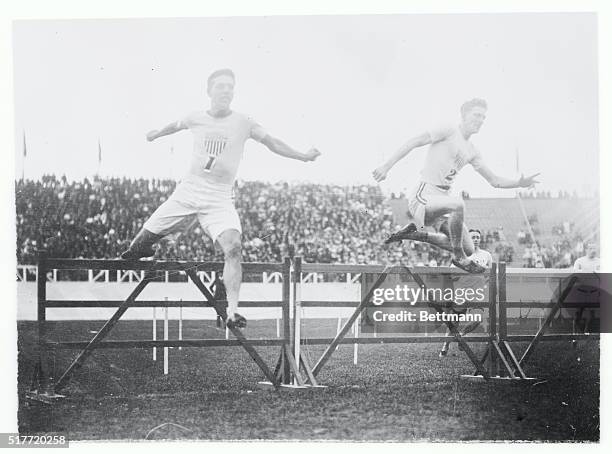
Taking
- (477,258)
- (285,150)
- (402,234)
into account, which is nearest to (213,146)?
(285,150)

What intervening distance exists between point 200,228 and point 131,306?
0.86m

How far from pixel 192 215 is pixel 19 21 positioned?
2.03 meters

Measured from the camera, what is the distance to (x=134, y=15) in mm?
7766

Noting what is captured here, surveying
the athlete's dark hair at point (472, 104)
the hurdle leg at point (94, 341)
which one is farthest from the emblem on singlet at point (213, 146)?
the athlete's dark hair at point (472, 104)

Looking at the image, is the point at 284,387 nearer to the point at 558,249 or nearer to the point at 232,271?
the point at 232,271

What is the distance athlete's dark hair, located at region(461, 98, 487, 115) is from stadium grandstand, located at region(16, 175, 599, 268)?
2.43 feet

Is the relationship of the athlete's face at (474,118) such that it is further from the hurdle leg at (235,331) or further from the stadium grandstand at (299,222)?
the hurdle leg at (235,331)

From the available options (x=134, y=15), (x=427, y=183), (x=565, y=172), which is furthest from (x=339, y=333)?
(x=134, y=15)

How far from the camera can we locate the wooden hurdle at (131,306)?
24.3 feet

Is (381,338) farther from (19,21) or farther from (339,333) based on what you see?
(19,21)

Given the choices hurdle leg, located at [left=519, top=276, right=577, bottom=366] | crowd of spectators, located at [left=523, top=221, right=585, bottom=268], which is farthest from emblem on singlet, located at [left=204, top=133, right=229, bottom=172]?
hurdle leg, located at [left=519, top=276, right=577, bottom=366]

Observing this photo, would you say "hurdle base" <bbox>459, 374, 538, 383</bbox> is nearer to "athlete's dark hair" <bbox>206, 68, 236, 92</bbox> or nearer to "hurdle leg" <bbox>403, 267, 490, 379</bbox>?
"hurdle leg" <bbox>403, 267, 490, 379</bbox>

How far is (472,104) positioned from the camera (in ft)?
27.0

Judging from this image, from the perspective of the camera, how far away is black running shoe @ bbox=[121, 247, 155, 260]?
A: 801 centimetres
